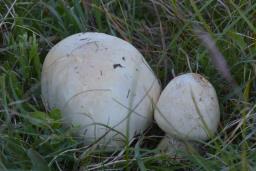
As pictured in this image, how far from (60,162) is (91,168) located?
118 millimetres

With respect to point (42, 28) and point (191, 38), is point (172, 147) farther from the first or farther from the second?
point (42, 28)

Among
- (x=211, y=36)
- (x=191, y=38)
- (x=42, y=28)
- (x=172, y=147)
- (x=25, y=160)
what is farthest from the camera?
(x=42, y=28)

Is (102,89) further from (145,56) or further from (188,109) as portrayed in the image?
(145,56)

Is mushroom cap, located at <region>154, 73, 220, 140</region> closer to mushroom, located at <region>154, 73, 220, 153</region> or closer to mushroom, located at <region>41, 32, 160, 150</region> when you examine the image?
mushroom, located at <region>154, 73, 220, 153</region>

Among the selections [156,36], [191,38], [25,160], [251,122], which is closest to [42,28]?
[156,36]

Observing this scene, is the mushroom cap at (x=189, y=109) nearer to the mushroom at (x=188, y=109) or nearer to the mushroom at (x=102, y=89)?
the mushroom at (x=188, y=109)

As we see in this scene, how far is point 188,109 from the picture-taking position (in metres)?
1.70

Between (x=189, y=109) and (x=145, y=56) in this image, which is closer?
(x=189, y=109)

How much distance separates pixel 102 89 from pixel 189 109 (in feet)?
0.94

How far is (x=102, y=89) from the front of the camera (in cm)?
177

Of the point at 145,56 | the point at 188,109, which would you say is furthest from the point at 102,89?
the point at 145,56

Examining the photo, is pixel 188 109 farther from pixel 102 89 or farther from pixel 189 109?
pixel 102 89

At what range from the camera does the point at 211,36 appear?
197 centimetres

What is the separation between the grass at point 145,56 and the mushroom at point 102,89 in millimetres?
61
